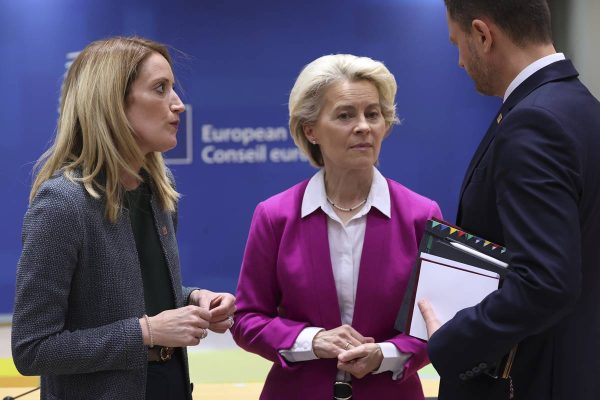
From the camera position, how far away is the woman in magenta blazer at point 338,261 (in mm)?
2242

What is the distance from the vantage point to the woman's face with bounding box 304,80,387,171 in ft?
7.80

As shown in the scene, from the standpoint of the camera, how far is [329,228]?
93.7 inches

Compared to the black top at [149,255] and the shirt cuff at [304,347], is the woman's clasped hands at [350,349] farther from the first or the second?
the black top at [149,255]

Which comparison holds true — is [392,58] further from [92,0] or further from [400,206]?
[400,206]

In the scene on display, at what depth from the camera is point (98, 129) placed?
6.25ft

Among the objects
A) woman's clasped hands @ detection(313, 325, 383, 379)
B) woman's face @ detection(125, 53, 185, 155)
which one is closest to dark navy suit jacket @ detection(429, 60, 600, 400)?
woman's clasped hands @ detection(313, 325, 383, 379)

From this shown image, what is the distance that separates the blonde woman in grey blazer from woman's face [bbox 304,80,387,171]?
54 cm

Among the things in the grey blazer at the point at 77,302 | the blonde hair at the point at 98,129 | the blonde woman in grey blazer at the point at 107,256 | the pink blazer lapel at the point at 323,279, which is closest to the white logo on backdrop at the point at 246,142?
the pink blazer lapel at the point at 323,279

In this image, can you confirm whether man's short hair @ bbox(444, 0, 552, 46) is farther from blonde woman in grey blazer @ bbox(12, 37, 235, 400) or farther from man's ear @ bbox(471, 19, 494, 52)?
blonde woman in grey blazer @ bbox(12, 37, 235, 400)

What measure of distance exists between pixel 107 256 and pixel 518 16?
1.13 meters

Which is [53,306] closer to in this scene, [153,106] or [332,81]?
[153,106]

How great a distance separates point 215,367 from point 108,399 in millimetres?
2239

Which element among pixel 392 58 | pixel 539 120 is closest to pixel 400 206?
pixel 539 120

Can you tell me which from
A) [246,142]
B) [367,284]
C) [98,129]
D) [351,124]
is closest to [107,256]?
[98,129]
